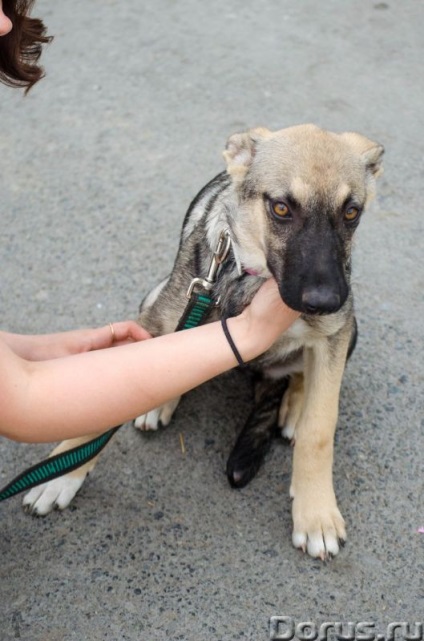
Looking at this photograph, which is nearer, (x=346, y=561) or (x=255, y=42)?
(x=346, y=561)

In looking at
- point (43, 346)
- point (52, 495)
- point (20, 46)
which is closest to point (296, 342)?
point (43, 346)

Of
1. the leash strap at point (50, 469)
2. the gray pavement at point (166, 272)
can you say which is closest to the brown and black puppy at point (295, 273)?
the gray pavement at point (166, 272)

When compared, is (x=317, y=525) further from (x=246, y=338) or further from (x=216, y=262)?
(x=216, y=262)

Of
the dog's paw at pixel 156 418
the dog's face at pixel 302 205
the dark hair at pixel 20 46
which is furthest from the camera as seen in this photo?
the dog's paw at pixel 156 418

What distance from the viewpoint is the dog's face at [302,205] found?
2.29 meters

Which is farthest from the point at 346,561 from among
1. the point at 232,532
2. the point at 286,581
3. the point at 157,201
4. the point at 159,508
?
the point at 157,201

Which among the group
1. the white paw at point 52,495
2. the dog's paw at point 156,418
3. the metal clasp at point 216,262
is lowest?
the dog's paw at point 156,418

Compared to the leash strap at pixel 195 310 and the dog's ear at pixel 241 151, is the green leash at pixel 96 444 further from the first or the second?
the dog's ear at pixel 241 151

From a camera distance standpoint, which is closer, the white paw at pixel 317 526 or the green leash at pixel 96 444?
the green leash at pixel 96 444

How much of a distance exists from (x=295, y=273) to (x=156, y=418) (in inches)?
40.7

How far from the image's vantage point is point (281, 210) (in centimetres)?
247

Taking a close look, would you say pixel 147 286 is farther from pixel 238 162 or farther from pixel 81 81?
pixel 81 81

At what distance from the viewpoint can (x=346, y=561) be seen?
2.66m

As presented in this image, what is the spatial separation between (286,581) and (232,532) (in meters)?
0.26
